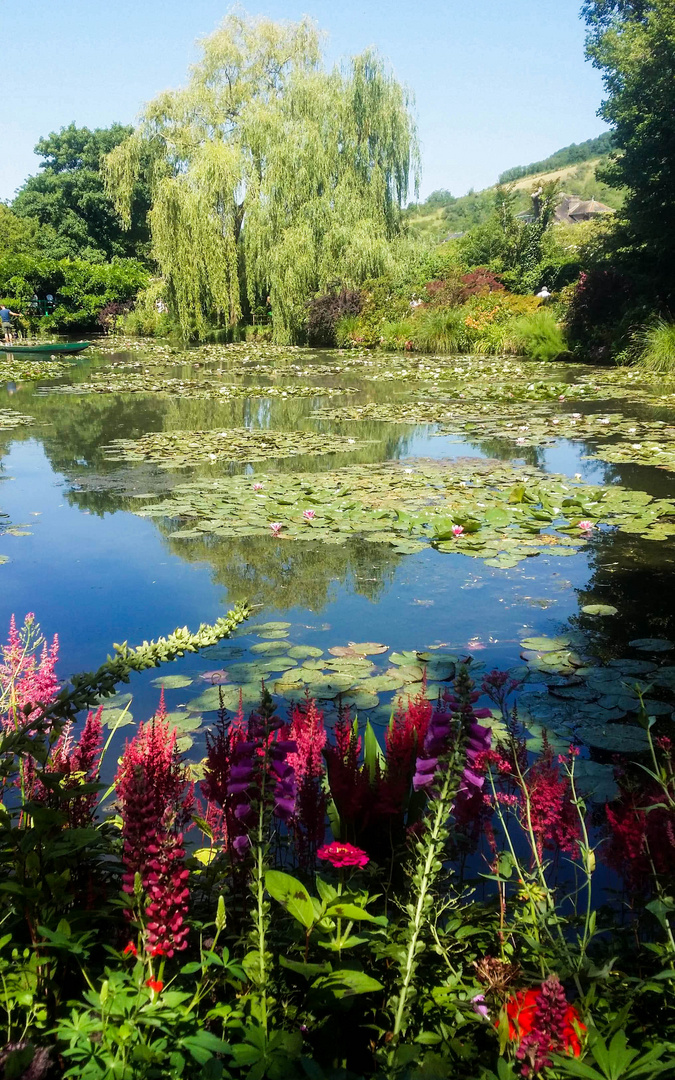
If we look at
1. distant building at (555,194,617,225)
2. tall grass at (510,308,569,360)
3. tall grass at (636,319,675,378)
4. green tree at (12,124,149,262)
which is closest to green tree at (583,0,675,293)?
tall grass at (636,319,675,378)

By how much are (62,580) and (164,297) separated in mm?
19313

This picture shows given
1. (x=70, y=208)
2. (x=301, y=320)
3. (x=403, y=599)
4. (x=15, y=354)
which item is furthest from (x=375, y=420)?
(x=70, y=208)

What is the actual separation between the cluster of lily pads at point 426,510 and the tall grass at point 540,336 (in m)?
12.2

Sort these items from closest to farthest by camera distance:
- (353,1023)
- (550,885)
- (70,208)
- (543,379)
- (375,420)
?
(353,1023) → (550,885) → (375,420) → (543,379) → (70,208)

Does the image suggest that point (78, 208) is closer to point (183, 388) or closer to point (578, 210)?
point (183, 388)

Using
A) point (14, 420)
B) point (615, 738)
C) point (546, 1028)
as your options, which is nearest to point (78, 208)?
point (14, 420)

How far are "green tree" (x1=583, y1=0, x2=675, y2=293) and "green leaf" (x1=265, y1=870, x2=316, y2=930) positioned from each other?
16.5m

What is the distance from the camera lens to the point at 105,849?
1.62 meters

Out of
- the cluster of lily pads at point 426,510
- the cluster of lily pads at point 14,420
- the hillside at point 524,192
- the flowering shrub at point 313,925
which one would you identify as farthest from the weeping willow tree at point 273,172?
the hillside at point 524,192

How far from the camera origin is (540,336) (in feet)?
59.5

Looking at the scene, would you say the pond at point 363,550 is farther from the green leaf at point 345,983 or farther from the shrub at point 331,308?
the shrub at point 331,308

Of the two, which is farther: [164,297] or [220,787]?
[164,297]

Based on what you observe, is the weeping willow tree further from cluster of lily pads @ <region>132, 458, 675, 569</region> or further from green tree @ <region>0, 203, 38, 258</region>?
cluster of lily pads @ <region>132, 458, 675, 569</region>

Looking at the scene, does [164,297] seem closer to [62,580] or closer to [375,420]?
[375,420]
